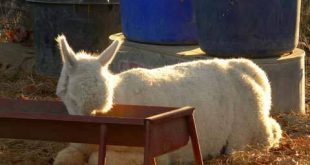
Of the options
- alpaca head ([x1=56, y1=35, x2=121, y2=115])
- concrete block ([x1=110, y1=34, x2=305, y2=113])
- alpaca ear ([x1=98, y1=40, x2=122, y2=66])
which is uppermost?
alpaca ear ([x1=98, y1=40, x2=122, y2=66])

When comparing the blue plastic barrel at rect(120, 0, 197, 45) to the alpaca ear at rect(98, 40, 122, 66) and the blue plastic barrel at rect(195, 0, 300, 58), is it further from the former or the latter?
the alpaca ear at rect(98, 40, 122, 66)

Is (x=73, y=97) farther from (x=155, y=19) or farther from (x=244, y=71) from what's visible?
(x=155, y=19)

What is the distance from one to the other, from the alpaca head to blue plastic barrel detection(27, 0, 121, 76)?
4.42 m

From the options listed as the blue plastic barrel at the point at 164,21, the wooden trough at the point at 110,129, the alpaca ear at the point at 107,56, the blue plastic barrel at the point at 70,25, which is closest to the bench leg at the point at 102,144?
the wooden trough at the point at 110,129

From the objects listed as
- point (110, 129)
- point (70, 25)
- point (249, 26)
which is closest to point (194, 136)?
point (110, 129)

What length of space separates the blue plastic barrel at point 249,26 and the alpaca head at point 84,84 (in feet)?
7.88

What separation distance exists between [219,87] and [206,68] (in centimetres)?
19

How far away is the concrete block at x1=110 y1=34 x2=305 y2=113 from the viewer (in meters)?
6.68

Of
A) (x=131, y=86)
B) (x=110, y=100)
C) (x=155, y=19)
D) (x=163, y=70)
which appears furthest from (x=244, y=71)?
(x=155, y=19)

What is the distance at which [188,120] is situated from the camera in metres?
3.88

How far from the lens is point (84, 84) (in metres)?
4.16

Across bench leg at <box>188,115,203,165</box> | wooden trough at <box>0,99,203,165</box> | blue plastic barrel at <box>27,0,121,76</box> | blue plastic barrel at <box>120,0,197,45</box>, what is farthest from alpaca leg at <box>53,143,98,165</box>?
blue plastic barrel at <box>27,0,121,76</box>

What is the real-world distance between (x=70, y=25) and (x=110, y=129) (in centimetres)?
532

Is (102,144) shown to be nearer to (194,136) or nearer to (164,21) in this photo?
(194,136)
